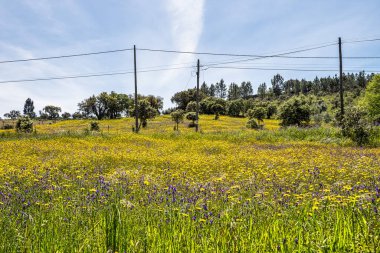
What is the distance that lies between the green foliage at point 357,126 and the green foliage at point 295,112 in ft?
129

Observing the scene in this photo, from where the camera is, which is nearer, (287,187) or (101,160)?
(287,187)

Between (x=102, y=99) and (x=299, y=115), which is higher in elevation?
(x=102, y=99)

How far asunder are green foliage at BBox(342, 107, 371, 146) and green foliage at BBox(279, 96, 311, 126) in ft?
129

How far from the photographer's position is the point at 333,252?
264cm

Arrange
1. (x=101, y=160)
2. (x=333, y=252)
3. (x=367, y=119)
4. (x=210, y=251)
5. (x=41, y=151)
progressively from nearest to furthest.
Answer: (x=333, y=252) < (x=210, y=251) < (x=101, y=160) < (x=41, y=151) < (x=367, y=119)

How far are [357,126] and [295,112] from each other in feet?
133

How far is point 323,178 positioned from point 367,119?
16497 mm

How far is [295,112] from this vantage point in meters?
58.9

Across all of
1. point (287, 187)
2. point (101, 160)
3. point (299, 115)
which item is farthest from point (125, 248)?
point (299, 115)

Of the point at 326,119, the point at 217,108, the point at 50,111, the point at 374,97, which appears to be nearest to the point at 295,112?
the point at 326,119

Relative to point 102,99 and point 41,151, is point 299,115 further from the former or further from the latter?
point 102,99

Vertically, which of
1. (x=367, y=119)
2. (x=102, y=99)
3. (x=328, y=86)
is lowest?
(x=367, y=119)

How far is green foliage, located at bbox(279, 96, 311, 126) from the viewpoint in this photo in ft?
192

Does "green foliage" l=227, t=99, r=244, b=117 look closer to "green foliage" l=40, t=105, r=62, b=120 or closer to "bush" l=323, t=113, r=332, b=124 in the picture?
"bush" l=323, t=113, r=332, b=124
